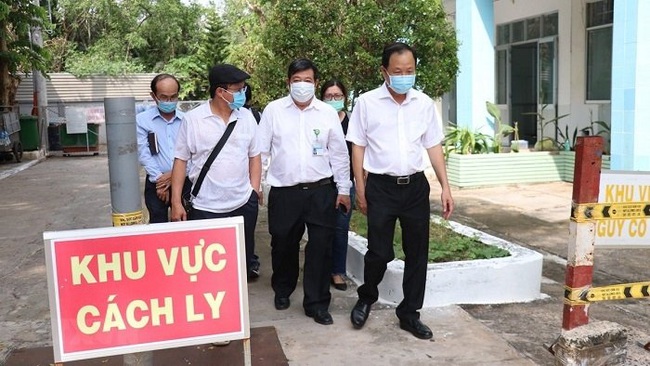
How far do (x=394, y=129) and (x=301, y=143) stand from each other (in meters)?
0.67

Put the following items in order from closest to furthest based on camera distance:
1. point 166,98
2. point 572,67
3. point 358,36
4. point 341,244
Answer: point 166,98, point 341,244, point 358,36, point 572,67

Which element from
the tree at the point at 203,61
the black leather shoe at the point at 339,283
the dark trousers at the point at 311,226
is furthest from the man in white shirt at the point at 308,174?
the tree at the point at 203,61

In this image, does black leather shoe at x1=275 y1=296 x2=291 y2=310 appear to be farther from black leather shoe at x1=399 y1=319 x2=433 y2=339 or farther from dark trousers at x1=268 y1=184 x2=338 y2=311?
black leather shoe at x1=399 y1=319 x2=433 y2=339

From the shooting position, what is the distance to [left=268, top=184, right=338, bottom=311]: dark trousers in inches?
170

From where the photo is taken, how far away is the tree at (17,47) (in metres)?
16.2

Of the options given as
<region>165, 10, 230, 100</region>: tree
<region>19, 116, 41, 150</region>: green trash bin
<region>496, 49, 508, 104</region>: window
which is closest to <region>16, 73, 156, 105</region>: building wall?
<region>165, 10, 230, 100</region>: tree

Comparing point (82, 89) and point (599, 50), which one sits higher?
point (82, 89)

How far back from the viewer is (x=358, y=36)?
735cm

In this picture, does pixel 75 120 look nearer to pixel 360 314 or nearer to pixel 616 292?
pixel 360 314

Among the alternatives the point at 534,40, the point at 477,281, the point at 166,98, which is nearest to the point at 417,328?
the point at 477,281

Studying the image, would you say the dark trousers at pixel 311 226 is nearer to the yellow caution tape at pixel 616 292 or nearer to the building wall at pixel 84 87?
the yellow caution tape at pixel 616 292

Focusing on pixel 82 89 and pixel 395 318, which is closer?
pixel 395 318

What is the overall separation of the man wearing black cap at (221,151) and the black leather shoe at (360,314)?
1.01 meters

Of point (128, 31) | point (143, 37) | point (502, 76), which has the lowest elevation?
point (502, 76)
